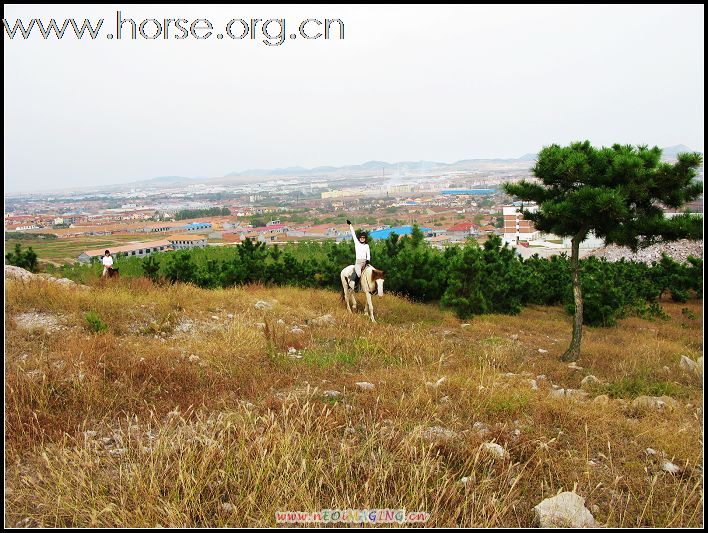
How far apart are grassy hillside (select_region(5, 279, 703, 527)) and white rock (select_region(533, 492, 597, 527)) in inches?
7.6

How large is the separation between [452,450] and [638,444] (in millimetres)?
1924

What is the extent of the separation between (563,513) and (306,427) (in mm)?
1934

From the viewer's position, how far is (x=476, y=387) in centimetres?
520

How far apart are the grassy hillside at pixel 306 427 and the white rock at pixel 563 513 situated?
0.19 meters

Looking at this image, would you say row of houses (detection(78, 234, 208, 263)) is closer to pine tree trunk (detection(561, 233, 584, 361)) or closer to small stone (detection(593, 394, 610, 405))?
pine tree trunk (detection(561, 233, 584, 361))

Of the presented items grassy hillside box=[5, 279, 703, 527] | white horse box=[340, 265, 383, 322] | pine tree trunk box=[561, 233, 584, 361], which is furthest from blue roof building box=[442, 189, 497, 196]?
grassy hillside box=[5, 279, 703, 527]

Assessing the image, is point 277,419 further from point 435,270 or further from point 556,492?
point 435,270

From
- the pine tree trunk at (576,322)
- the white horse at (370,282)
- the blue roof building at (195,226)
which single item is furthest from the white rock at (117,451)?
the blue roof building at (195,226)

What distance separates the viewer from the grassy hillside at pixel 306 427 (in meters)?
3.01

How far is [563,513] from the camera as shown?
2.97m

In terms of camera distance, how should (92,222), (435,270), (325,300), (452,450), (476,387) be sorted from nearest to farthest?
1. (452,450)
2. (476,387)
3. (325,300)
4. (435,270)
5. (92,222)

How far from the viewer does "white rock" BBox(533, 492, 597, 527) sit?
2.95 m

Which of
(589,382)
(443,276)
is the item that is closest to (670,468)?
(589,382)

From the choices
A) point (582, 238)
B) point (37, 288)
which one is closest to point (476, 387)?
point (582, 238)
